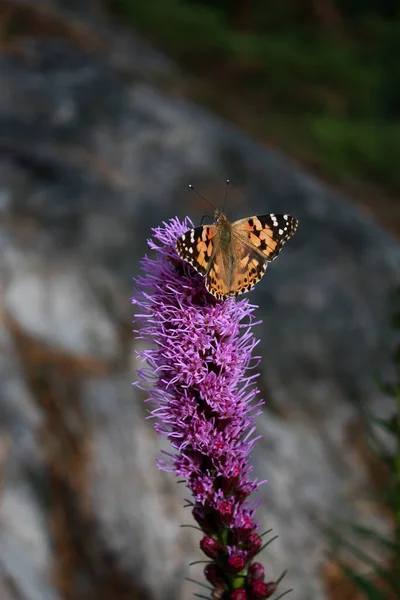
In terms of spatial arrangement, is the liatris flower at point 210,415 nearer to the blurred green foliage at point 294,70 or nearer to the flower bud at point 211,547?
the flower bud at point 211,547

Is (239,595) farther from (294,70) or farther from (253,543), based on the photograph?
(294,70)

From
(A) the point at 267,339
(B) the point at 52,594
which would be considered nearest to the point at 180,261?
(B) the point at 52,594

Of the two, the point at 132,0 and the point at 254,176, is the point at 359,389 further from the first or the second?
the point at 132,0

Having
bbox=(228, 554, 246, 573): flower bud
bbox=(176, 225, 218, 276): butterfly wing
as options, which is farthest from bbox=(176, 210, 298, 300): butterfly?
bbox=(228, 554, 246, 573): flower bud

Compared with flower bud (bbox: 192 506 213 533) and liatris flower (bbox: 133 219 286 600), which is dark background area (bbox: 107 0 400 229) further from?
flower bud (bbox: 192 506 213 533)

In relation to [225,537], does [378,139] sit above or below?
above
